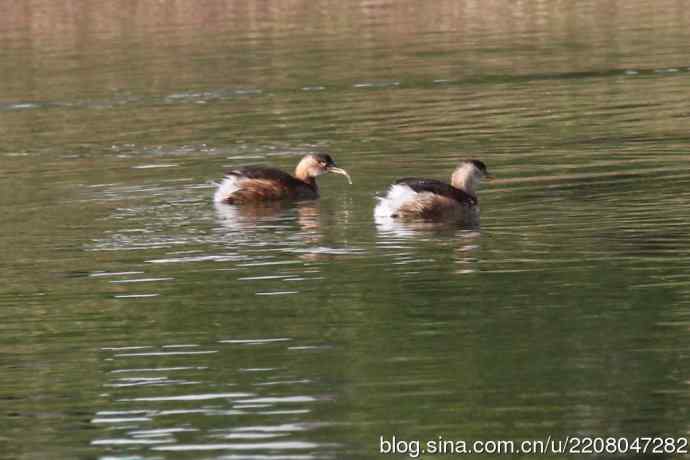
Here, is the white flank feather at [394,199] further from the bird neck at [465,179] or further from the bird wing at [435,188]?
the bird neck at [465,179]

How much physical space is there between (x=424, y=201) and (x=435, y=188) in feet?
0.67

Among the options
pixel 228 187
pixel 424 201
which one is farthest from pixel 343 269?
pixel 228 187

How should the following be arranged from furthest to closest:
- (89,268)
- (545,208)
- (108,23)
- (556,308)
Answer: (108,23), (545,208), (89,268), (556,308)

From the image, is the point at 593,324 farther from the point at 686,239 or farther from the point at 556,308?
the point at 686,239

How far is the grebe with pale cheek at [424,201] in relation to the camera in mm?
20672

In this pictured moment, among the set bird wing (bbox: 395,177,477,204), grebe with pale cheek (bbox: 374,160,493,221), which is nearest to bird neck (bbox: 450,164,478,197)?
grebe with pale cheek (bbox: 374,160,493,221)

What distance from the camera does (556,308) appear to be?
51.0 ft

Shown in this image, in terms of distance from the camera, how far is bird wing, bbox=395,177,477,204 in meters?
20.6

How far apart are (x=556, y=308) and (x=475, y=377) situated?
8.22 feet

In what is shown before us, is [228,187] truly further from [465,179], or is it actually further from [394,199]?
[465,179]

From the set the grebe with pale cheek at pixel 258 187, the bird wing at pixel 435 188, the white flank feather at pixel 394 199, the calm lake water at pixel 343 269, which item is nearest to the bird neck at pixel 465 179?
the calm lake water at pixel 343 269

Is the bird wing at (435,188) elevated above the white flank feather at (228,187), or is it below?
above

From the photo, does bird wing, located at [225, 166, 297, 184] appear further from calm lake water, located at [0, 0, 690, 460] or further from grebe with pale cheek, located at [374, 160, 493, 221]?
grebe with pale cheek, located at [374, 160, 493, 221]

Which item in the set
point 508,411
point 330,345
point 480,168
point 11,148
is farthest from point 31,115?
point 508,411
